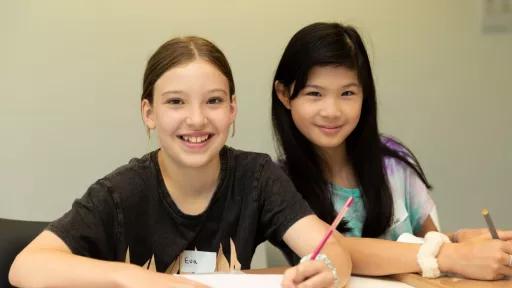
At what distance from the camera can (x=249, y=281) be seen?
1066mm

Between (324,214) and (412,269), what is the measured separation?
0.32 m

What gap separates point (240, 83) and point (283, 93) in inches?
22.3

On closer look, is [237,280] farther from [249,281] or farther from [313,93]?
[313,93]

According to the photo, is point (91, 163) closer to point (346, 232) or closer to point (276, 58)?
point (276, 58)

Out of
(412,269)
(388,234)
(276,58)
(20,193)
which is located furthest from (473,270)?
(20,193)

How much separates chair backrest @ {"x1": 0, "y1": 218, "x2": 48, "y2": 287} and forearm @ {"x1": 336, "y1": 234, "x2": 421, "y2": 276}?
24.9 inches

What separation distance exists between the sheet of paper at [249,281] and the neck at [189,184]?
209 millimetres

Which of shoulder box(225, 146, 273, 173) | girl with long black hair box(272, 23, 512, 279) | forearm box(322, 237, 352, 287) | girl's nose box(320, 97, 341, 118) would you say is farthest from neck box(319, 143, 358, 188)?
forearm box(322, 237, 352, 287)

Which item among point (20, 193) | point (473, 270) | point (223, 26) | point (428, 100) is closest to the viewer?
point (473, 270)

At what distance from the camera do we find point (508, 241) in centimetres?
121

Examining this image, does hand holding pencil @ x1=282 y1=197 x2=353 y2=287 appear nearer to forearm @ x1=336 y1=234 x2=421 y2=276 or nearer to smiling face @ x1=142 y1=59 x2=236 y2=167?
forearm @ x1=336 y1=234 x2=421 y2=276

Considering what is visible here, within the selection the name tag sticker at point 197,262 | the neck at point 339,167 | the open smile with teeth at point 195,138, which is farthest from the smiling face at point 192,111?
the neck at point 339,167

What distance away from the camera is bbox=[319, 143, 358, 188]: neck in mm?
1565

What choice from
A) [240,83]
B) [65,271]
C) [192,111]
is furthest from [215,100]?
[240,83]
